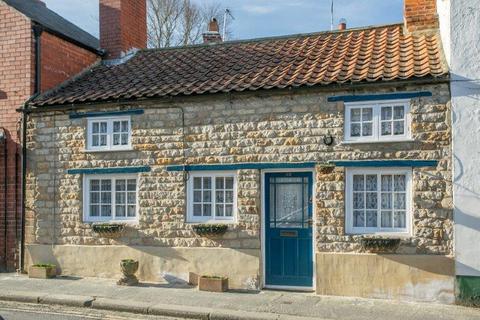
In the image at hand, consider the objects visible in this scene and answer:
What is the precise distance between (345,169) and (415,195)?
1.32 metres

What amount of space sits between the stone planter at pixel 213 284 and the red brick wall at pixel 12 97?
481cm

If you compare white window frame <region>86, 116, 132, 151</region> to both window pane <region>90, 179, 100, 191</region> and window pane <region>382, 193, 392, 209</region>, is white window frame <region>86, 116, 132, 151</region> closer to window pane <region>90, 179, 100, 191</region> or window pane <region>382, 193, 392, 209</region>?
window pane <region>90, 179, 100, 191</region>

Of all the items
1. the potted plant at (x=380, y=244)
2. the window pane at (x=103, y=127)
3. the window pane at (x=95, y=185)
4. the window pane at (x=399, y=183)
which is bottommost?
the potted plant at (x=380, y=244)

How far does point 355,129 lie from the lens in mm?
9945

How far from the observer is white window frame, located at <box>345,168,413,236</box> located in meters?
9.57

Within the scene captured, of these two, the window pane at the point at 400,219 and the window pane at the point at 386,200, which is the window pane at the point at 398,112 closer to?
the window pane at the point at 386,200

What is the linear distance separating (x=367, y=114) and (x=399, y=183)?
1.39 metres

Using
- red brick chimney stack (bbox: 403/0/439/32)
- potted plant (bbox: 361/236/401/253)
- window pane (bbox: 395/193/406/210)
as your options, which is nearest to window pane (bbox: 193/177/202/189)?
potted plant (bbox: 361/236/401/253)

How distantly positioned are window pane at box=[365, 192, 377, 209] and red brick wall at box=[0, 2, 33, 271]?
25.7 feet

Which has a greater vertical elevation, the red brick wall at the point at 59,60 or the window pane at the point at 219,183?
the red brick wall at the point at 59,60

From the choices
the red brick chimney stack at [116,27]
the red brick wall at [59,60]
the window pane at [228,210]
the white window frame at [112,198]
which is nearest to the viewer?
the window pane at [228,210]

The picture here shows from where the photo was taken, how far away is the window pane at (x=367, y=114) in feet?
32.3

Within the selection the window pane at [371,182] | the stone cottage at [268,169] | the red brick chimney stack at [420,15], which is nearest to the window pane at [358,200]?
the stone cottage at [268,169]

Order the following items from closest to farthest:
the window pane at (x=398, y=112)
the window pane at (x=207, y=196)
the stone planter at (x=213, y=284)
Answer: the window pane at (x=398, y=112), the stone planter at (x=213, y=284), the window pane at (x=207, y=196)
